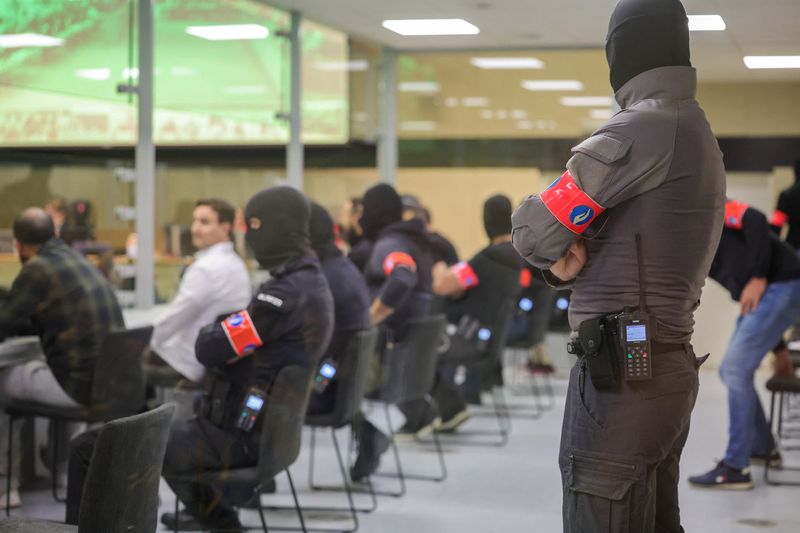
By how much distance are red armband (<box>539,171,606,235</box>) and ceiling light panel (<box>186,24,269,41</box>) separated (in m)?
4.32

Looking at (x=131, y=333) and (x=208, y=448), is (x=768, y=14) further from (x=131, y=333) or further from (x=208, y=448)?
(x=131, y=333)

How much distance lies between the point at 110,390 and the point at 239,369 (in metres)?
1.00

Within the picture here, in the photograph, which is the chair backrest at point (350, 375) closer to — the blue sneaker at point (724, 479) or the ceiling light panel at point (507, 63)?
the blue sneaker at point (724, 479)

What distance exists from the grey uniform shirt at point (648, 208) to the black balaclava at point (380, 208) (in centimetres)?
370

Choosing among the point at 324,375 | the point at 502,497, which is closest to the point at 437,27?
the point at 324,375

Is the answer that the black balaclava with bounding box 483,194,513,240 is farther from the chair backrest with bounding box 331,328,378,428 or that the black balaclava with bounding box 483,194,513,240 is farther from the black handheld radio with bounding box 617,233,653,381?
the black handheld radio with bounding box 617,233,653,381

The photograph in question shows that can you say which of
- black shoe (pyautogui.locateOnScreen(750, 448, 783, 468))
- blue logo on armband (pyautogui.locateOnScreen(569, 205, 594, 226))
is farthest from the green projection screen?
black shoe (pyautogui.locateOnScreen(750, 448, 783, 468))

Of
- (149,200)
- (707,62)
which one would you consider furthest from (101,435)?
(149,200)

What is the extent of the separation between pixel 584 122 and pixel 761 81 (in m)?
3.91

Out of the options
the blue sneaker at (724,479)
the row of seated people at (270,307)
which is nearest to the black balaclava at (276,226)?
the row of seated people at (270,307)

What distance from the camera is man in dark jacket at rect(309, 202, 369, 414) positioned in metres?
4.54

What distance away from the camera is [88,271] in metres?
4.73

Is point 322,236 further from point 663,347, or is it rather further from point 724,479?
point 663,347

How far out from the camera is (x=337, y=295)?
4738 mm
